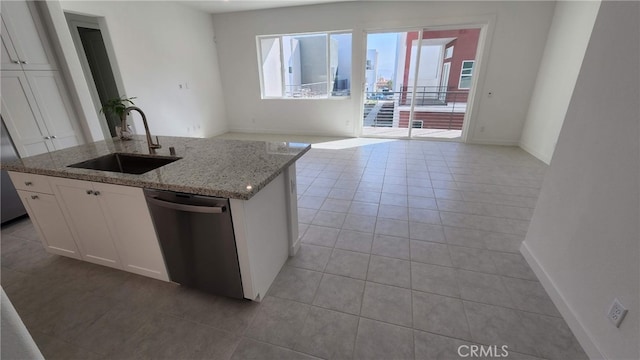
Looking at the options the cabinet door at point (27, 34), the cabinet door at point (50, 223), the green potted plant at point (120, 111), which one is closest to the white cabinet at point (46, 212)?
the cabinet door at point (50, 223)

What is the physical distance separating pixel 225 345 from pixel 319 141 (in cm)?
453

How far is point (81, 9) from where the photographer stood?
3.27m

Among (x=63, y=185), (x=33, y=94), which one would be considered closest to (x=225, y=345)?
(x=63, y=185)

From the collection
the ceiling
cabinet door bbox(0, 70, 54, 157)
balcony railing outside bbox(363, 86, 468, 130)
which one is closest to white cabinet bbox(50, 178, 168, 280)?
cabinet door bbox(0, 70, 54, 157)

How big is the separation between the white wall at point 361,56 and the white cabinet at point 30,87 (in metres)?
3.62

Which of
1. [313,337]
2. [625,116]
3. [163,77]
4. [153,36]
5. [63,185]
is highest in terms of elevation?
[153,36]

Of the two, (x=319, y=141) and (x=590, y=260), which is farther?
(x=319, y=141)

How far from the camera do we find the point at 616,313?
1.18 meters

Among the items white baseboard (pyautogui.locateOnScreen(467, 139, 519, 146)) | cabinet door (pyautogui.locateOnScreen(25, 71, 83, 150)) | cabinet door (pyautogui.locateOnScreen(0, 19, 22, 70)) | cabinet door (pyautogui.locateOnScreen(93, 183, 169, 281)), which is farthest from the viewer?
white baseboard (pyautogui.locateOnScreen(467, 139, 519, 146))

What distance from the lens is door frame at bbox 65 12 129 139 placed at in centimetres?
338

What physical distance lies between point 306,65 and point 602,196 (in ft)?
18.4

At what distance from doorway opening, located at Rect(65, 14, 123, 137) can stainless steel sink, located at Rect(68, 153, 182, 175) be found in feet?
7.23

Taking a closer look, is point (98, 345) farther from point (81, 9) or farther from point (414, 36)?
point (414, 36)

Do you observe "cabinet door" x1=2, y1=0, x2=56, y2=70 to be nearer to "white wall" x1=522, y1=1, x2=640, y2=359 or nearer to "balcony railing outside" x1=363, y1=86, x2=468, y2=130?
"white wall" x1=522, y1=1, x2=640, y2=359
